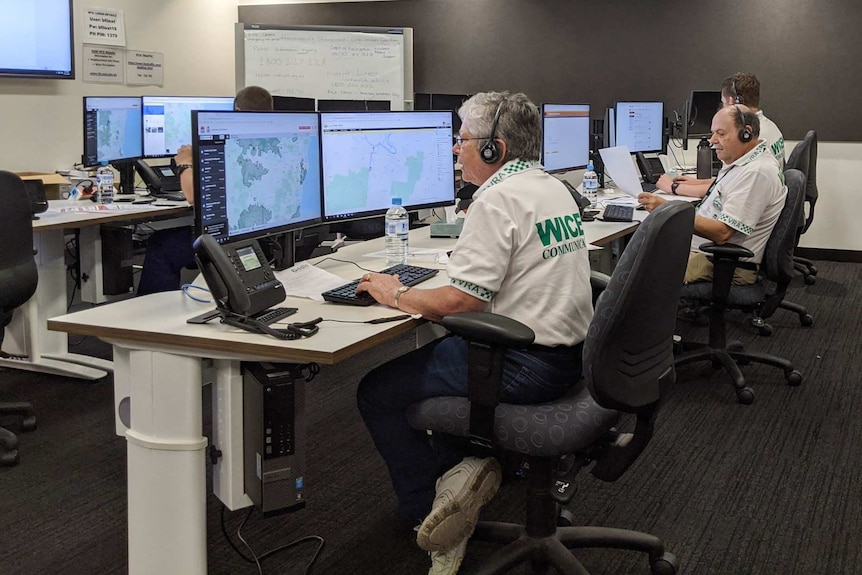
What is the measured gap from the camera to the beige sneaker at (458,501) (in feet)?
6.68

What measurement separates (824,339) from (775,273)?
3.98ft

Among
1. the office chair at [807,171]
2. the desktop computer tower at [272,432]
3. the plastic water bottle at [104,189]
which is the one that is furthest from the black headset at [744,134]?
the plastic water bottle at [104,189]

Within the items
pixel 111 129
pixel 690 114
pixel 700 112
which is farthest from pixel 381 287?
pixel 700 112

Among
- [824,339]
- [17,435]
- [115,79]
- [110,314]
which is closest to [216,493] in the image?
[110,314]

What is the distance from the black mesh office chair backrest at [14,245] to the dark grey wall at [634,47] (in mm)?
5073

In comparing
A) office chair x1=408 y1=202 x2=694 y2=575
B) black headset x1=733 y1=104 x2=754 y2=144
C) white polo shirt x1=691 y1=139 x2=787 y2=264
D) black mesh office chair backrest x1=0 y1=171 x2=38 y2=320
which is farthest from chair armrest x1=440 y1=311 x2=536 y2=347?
black headset x1=733 y1=104 x2=754 y2=144

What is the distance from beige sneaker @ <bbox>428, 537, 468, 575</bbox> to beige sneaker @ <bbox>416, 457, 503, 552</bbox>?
0.21ft

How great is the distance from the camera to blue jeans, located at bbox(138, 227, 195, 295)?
3.94 metres

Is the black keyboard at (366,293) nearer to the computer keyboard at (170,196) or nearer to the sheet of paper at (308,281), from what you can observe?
the sheet of paper at (308,281)

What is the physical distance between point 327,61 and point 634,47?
94.1 inches

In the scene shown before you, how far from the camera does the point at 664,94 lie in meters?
6.96

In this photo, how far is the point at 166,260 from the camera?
3.96m

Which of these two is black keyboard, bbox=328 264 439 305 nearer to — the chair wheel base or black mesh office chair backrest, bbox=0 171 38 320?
the chair wheel base

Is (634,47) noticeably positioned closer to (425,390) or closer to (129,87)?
(129,87)
